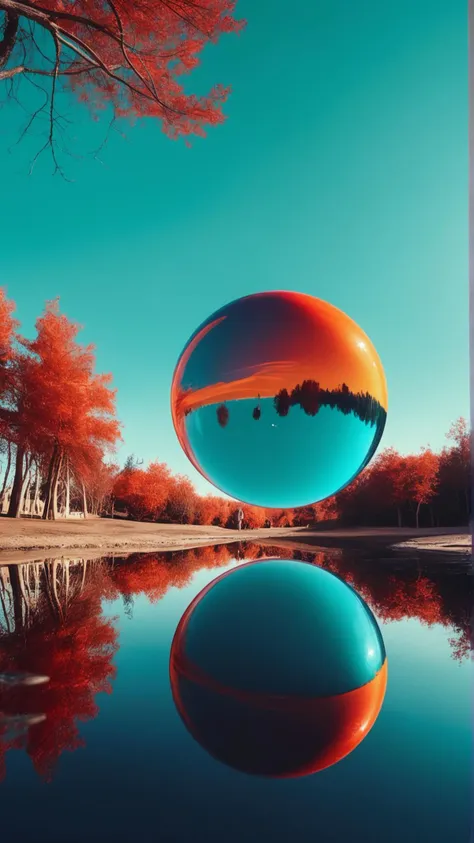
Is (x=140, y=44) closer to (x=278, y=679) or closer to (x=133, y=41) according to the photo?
(x=133, y=41)

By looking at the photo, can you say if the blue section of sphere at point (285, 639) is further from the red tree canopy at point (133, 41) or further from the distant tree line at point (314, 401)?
the red tree canopy at point (133, 41)

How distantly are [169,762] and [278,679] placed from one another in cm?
91

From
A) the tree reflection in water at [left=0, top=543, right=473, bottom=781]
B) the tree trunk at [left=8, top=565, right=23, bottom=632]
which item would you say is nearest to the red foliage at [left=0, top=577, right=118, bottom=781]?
the tree reflection in water at [left=0, top=543, right=473, bottom=781]

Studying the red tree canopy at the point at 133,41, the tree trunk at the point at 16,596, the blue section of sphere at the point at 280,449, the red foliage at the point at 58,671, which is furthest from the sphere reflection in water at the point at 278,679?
the red tree canopy at the point at 133,41

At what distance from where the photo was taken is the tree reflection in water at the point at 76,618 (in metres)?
1.93

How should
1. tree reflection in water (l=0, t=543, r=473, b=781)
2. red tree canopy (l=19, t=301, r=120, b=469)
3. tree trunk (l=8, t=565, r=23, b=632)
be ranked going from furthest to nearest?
red tree canopy (l=19, t=301, r=120, b=469) → tree trunk (l=8, t=565, r=23, b=632) → tree reflection in water (l=0, t=543, r=473, b=781)

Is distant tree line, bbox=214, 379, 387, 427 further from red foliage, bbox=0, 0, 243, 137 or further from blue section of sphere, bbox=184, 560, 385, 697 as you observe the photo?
red foliage, bbox=0, 0, 243, 137

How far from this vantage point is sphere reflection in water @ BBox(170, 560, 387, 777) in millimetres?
1713

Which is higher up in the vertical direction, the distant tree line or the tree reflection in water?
the distant tree line

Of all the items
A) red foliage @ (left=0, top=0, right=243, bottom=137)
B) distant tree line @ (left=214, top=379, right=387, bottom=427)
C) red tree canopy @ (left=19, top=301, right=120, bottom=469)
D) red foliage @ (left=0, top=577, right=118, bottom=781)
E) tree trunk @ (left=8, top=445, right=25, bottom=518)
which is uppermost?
red foliage @ (left=0, top=0, right=243, bottom=137)

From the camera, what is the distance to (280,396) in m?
3.91

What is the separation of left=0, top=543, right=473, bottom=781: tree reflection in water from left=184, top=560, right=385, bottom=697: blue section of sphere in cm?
50

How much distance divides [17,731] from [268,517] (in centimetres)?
4354

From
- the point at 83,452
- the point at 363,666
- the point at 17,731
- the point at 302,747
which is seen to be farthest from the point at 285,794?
the point at 83,452
